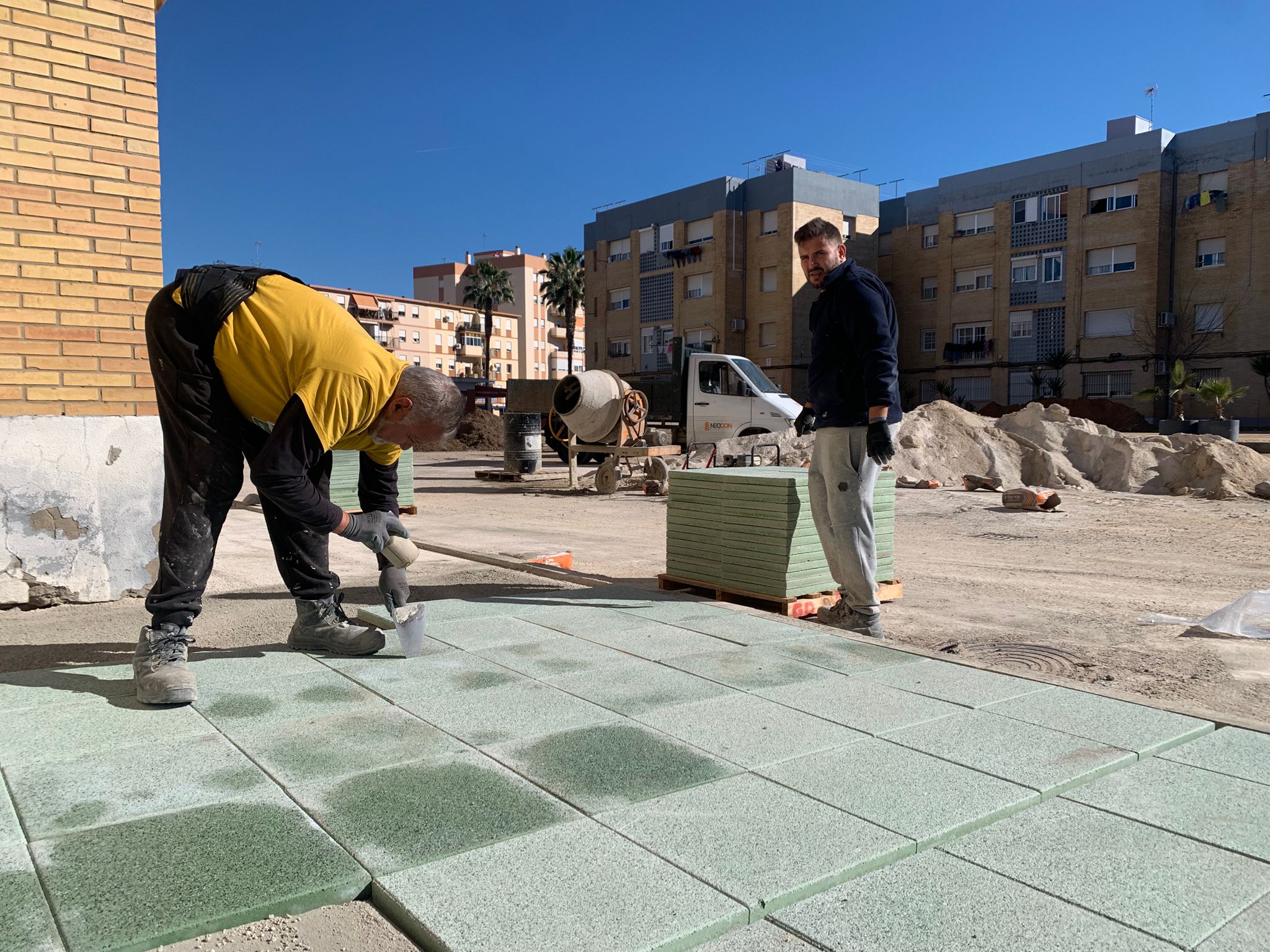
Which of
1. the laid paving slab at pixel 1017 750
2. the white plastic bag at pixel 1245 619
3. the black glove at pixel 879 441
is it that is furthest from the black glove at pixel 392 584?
the white plastic bag at pixel 1245 619

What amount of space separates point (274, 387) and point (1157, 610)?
6.41 m

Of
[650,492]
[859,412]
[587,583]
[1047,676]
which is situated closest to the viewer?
[1047,676]

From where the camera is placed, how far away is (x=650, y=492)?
57.3 ft

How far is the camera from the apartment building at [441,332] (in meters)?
84.4

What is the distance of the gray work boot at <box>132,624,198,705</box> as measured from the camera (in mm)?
3510

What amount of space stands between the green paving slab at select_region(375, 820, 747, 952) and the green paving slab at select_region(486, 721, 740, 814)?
12.7 inches

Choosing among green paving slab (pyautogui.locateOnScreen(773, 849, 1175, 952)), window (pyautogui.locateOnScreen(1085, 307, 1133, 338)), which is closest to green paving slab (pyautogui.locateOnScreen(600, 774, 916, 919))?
green paving slab (pyautogui.locateOnScreen(773, 849, 1175, 952))

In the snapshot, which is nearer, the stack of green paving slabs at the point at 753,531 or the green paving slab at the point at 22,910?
the green paving slab at the point at 22,910

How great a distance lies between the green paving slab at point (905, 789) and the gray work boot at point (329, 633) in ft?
7.00

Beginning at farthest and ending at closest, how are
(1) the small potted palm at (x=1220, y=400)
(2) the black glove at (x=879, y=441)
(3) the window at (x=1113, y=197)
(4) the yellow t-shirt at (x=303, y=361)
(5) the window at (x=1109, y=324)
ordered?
(5) the window at (x=1109, y=324)
(3) the window at (x=1113, y=197)
(1) the small potted palm at (x=1220, y=400)
(2) the black glove at (x=879, y=441)
(4) the yellow t-shirt at (x=303, y=361)

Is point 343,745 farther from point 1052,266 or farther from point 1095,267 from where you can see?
point 1052,266

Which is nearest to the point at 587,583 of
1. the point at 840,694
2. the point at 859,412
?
the point at 859,412

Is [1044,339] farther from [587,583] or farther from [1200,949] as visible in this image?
[1200,949]

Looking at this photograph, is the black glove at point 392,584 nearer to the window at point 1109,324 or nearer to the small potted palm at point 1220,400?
the small potted palm at point 1220,400
